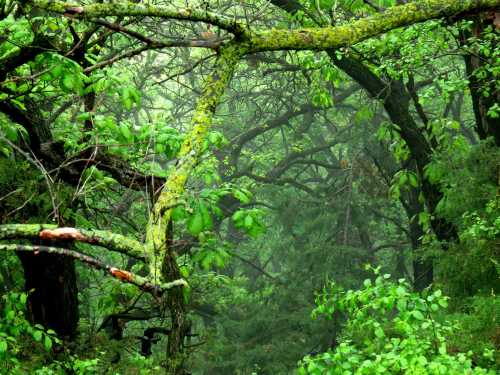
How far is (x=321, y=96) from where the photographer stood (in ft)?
33.9

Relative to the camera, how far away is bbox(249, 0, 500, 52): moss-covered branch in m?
3.96

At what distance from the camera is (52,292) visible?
22.2ft

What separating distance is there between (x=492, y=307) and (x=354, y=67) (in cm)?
540

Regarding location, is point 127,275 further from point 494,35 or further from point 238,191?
point 494,35

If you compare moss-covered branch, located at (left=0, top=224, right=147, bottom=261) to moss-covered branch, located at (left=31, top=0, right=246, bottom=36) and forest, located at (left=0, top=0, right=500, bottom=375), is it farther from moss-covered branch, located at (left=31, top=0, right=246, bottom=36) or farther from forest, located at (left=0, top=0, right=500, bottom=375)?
moss-covered branch, located at (left=31, top=0, right=246, bottom=36)

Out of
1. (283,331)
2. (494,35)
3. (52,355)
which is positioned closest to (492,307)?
(494,35)

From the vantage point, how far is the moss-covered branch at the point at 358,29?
13.0ft

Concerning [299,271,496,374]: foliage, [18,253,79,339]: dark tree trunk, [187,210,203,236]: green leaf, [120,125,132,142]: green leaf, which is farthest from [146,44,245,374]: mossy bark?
[18,253,79,339]: dark tree trunk

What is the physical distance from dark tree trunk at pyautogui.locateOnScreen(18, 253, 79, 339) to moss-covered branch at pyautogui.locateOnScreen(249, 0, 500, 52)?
3.69 meters

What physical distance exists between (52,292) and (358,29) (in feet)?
Answer: 14.1

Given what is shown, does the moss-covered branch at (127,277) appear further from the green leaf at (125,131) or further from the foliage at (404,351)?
the green leaf at (125,131)

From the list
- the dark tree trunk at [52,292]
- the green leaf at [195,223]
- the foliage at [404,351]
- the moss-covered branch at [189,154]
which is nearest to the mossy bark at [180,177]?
the moss-covered branch at [189,154]

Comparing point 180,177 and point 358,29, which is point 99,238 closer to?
point 180,177

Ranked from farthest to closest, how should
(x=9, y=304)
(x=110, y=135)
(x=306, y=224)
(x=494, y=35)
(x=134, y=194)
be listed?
(x=306, y=224)
(x=134, y=194)
(x=494, y=35)
(x=110, y=135)
(x=9, y=304)
